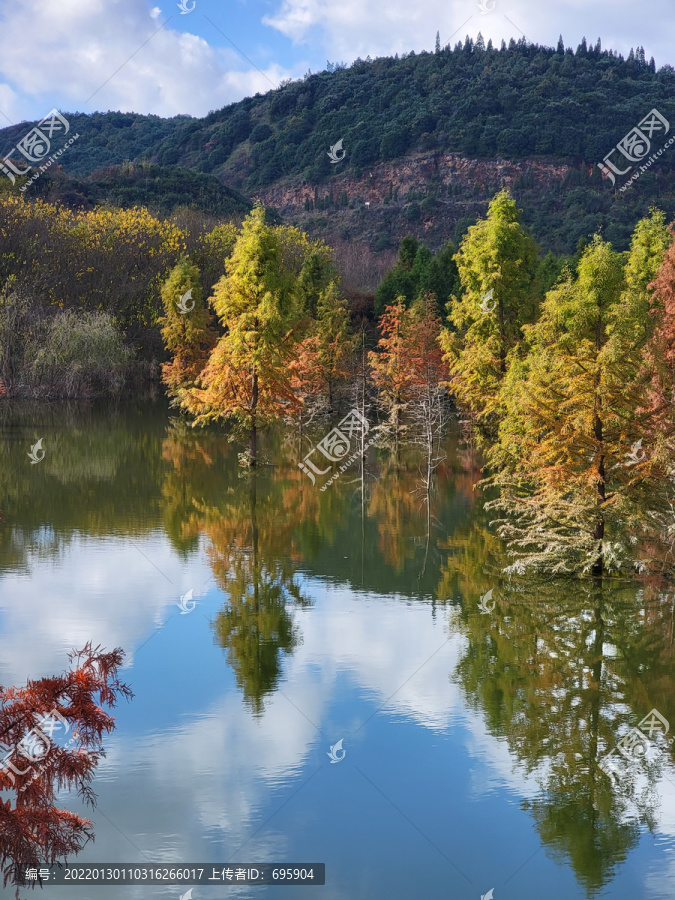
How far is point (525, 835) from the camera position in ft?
31.3

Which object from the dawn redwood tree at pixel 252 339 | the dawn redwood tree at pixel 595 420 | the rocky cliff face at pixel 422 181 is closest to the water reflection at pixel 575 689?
the dawn redwood tree at pixel 595 420

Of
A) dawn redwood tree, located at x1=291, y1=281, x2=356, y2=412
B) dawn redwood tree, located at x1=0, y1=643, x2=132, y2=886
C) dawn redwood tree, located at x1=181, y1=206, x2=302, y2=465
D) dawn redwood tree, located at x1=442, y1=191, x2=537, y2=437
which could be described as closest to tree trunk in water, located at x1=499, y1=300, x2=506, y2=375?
dawn redwood tree, located at x1=442, y1=191, x2=537, y2=437

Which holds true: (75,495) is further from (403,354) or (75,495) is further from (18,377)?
(18,377)

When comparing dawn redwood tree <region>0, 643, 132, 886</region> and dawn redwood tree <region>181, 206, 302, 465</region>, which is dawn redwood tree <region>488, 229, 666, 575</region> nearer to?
dawn redwood tree <region>0, 643, 132, 886</region>

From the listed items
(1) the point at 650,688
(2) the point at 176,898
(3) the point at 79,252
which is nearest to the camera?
(2) the point at 176,898

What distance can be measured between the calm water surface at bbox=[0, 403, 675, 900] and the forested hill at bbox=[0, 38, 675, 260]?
89.7 m

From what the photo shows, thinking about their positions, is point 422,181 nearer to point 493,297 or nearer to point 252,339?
point 493,297

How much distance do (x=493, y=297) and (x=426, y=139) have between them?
11542 cm

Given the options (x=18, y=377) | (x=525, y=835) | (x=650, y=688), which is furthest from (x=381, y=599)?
(x=18, y=377)

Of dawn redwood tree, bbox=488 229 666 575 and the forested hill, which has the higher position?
the forested hill

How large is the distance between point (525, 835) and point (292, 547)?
11.8m

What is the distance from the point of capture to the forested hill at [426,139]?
397 ft

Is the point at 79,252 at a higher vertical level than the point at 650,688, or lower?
higher

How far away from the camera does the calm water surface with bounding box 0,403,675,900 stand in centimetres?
926
